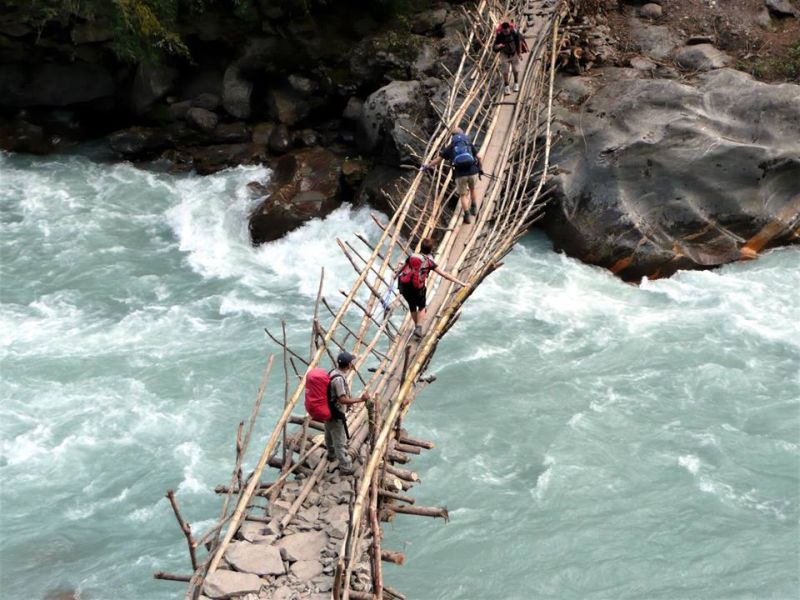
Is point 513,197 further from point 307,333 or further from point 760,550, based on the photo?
point 760,550

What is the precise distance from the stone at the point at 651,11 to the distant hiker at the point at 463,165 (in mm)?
5946

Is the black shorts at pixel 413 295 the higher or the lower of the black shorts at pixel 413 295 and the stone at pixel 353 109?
the lower

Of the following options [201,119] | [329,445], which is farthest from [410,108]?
[329,445]

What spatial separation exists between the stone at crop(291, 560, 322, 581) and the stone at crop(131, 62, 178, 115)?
1101cm

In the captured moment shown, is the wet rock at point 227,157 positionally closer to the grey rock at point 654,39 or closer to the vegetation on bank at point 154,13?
the vegetation on bank at point 154,13

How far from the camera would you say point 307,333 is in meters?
10.9

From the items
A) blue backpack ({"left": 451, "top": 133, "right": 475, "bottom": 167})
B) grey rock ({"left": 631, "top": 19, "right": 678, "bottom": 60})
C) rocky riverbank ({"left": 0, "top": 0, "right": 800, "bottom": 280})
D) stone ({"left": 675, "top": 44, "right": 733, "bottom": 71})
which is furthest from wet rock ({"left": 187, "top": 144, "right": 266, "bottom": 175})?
stone ({"left": 675, "top": 44, "right": 733, "bottom": 71})

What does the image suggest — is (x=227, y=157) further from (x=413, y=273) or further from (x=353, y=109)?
(x=413, y=273)

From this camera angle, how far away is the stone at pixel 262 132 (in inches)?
567

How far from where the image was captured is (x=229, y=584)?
211 inches

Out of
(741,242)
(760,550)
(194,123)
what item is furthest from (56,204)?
(760,550)

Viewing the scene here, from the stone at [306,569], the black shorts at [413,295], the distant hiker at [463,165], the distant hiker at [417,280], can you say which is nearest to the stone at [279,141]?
the distant hiker at [463,165]

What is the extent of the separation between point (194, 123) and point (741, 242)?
8420 mm

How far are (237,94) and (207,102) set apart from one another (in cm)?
57
